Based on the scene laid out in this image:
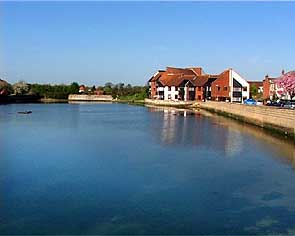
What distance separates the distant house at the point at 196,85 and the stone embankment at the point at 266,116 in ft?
31.3

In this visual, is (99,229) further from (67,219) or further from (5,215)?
(5,215)

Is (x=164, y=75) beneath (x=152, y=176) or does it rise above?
above

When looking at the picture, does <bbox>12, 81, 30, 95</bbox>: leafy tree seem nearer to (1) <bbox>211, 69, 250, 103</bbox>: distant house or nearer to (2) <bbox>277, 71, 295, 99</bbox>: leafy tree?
(1) <bbox>211, 69, 250, 103</bbox>: distant house

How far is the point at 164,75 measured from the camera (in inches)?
2172

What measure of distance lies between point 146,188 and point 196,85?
133 feet

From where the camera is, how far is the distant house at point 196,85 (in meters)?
43.4

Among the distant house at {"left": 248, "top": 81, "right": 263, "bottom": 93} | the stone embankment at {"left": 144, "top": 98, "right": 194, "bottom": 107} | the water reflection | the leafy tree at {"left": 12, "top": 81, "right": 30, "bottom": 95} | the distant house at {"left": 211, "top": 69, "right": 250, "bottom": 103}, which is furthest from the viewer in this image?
the leafy tree at {"left": 12, "top": 81, "right": 30, "bottom": 95}

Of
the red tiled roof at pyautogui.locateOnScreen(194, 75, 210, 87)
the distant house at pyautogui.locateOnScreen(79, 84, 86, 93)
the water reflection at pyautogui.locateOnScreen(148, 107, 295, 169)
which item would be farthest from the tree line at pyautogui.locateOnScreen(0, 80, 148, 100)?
the water reflection at pyautogui.locateOnScreen(148, 107, 295, 169)

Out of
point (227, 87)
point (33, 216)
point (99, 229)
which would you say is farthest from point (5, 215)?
point (227, 87)

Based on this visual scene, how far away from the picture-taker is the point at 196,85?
48188mm

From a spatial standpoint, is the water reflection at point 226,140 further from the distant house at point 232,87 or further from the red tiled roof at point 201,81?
the red tiled roof at point 201,81

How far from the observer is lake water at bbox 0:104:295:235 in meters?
6.27

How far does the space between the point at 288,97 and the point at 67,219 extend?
110 ft

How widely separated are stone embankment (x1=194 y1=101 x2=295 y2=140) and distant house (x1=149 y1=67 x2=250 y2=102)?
Answer: 9549 millimetres
